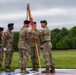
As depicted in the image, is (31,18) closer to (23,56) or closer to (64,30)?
(23,56)

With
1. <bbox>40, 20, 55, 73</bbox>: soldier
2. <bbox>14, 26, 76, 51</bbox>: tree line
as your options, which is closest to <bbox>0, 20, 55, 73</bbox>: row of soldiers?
<bbox>40, 20, 55, 73</bbox>: soldier

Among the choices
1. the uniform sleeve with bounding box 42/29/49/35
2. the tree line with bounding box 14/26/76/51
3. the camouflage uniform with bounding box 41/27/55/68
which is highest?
the tree line with bounding box 14/26/76/51

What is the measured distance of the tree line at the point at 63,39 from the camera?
94488 millimetres

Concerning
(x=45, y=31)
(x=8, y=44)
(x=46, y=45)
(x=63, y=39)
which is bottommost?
(x=46, y=45)

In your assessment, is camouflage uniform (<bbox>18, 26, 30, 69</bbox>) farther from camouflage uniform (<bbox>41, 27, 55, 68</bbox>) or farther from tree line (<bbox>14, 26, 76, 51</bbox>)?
tree line (<bbox>14, 26, 76, 51</bbox>)

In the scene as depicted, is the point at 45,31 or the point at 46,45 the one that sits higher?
the point at 45,31

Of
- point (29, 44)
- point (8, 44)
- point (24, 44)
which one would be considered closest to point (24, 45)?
point (24, 44)

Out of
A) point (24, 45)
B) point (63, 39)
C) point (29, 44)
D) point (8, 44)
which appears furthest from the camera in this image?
point (63, 39)

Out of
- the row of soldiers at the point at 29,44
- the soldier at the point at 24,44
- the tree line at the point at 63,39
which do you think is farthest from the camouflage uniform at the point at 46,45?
the tree line at the point at 63,39

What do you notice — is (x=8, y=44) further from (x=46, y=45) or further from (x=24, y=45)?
(x=46, y=45)

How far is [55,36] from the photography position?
10262 centimetres

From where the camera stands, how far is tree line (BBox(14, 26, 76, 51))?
310 feet

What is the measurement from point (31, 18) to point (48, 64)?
85.3 inches

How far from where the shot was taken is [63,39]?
345ft
